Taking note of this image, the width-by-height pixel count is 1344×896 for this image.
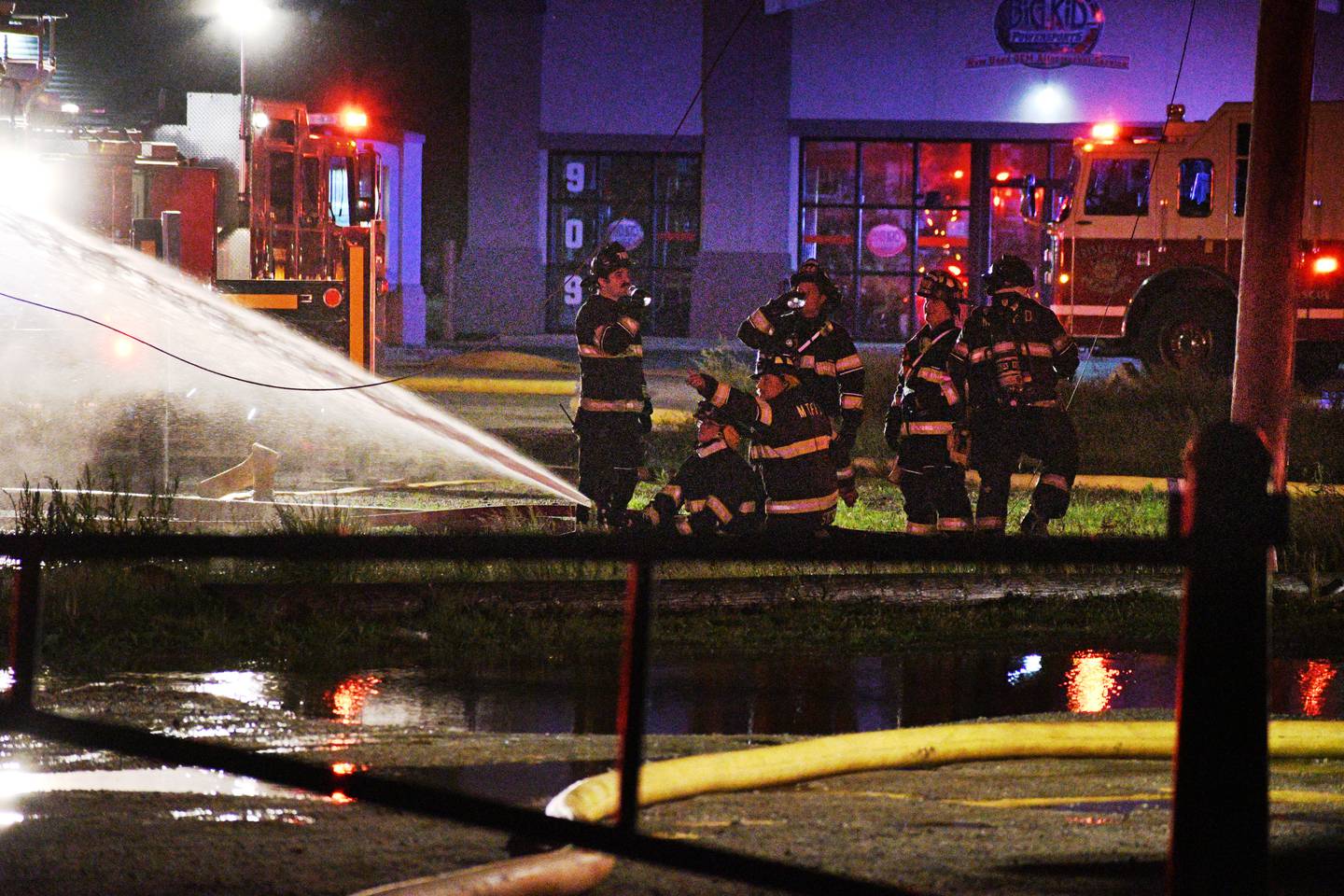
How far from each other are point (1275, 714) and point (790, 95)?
71.0 ft

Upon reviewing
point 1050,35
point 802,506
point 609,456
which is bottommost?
point 802,506

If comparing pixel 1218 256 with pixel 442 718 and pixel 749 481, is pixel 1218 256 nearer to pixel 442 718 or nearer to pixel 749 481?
pixel 749 481

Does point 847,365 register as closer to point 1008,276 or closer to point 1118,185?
point 1008,276

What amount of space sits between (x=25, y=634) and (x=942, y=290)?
6805 mm

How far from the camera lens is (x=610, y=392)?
29.8ft

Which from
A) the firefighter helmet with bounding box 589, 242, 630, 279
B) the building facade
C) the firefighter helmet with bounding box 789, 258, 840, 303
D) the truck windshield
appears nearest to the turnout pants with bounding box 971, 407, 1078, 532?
the firefighter helmet with bounding box 789, 258, 840, 303

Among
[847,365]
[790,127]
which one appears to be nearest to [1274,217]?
[847,365]

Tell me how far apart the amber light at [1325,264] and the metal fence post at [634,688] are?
16210mm

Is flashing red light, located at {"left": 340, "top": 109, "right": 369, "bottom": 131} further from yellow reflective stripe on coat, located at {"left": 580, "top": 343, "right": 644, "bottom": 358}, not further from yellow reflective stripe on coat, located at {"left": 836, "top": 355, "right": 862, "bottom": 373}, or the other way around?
yellow reflective stripe on coat, located at {"left": 836, "top": 355, "right": 862, "bottom": 373}

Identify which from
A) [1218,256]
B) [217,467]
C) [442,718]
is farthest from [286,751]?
[1218,256]

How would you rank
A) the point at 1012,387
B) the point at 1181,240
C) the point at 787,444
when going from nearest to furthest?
the point at 787,444 → the point at 1012,387 → the point at 1181,240

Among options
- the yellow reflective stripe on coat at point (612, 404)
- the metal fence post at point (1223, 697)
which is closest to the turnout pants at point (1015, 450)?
the yellow reflective stripe on coat at point (612, 404)

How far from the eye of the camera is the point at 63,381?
43.6ft

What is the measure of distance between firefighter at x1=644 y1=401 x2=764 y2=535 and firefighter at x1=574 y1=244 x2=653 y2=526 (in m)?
0.72
